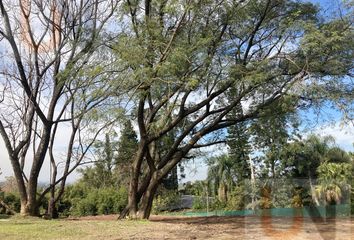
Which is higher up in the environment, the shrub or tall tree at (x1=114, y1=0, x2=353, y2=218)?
tall tree at (x1=114, y1=0, x2=353, y2=218)

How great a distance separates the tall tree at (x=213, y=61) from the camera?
36.5 ft

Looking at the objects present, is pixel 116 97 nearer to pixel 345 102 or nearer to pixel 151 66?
pixel 151 66

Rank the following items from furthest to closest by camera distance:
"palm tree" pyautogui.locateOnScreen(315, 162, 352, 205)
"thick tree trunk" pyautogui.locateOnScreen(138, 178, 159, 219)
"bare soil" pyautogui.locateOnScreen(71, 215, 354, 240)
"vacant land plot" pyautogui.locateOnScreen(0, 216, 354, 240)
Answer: "palm tree" pyautogui.locateOnScreen(315, 162, 352, 205), "thick tree trunk" pyautogui.locateOnScreen(138, 178, 159, 219), "bare soil" pyautogui.locateOnScreen(71, 215, 354, 240), "vacant land plot" pyautogui.locateOnScreen(0, 216, 354, 240)

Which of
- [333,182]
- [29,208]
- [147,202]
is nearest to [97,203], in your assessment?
[29,208]

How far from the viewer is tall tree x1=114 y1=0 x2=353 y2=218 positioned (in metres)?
11.1

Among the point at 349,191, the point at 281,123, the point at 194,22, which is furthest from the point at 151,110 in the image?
the point at 349,191

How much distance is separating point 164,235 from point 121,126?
3.62 m

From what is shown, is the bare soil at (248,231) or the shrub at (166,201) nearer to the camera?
the bare soil at (248,231)

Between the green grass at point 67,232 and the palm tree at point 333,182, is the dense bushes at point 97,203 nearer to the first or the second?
the palm tree at point 333,182

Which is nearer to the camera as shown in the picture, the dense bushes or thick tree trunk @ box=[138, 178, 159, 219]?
thick tree trunk @ box=[138, 178, 159, 219]

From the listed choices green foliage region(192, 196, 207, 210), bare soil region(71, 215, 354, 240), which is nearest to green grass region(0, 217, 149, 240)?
bare soil region(71, 215, 354, 240)

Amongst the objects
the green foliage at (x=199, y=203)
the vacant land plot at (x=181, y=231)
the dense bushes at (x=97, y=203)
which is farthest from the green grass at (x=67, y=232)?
the green foliage at (x=199, y=203)

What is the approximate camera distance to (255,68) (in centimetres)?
1193

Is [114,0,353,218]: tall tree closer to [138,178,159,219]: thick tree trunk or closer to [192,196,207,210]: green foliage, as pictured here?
[138,178,159,219]: thick tree trunk
